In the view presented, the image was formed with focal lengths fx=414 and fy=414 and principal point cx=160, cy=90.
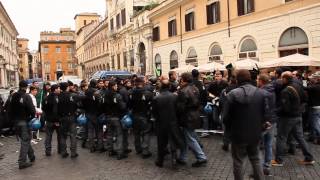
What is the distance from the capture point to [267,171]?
25.2 feet

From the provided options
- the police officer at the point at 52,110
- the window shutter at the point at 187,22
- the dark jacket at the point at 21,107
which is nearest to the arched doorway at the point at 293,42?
the window shutter at the point at 187,22

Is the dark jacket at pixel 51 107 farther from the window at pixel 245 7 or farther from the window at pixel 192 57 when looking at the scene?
the window at pixel 192 57

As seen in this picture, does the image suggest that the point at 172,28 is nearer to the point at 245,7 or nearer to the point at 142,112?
the point at 245,7

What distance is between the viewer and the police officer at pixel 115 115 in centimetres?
980

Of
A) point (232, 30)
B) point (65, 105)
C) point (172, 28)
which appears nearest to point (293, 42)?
point (232, 30)

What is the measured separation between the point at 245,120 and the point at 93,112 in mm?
5264

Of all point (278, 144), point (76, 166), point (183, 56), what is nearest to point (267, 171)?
point (278, 144)

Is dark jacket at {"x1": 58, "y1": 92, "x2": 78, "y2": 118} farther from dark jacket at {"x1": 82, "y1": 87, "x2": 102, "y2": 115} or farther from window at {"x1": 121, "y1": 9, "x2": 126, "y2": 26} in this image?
window at {"x1": 121, "y1": 9, "x2": 126, "y2": 26}

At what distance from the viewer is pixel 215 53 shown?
2814cm

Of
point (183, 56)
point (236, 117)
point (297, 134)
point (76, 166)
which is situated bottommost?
point (76, 166)

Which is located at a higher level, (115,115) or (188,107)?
(188,107)

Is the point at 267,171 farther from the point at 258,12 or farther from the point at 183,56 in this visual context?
the point at 183,56

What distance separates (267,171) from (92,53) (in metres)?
69.7

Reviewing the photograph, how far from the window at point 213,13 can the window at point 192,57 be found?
3.42m
